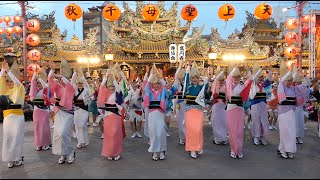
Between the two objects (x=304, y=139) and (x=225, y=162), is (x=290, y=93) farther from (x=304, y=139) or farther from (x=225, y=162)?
(x=304, y=139)

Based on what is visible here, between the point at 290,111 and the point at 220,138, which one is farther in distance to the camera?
the point at 220,138

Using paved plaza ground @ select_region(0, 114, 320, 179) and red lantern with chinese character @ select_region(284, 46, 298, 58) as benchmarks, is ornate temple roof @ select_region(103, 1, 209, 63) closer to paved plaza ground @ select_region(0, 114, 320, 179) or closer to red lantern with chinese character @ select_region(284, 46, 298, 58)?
red lantern with chinese character @ select_region(284, 46, 298, 58)

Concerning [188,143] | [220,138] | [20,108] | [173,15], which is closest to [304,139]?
[220,138]

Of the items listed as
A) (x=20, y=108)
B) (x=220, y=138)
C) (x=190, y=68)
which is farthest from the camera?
(x=220, y=138)

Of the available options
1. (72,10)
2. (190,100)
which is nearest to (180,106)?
(190,100)

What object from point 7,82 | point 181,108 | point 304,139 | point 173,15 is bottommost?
point 304,139

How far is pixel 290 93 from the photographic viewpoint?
718 cm

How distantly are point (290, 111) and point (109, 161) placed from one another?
12.1 ft

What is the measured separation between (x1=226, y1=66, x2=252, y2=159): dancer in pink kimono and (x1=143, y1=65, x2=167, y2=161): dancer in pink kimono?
53.0 inches

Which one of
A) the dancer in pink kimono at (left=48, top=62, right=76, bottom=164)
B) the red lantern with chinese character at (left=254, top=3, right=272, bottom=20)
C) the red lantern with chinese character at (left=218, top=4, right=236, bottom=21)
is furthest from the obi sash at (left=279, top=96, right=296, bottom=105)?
the red lantern with chinese character at (left=254, top=3, right=272, bottom=20)

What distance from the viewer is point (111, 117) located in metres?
7.09

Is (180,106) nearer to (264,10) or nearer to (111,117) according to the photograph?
(111,117)

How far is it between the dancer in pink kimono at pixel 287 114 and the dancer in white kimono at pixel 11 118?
16.5ft

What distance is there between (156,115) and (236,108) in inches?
64.3
